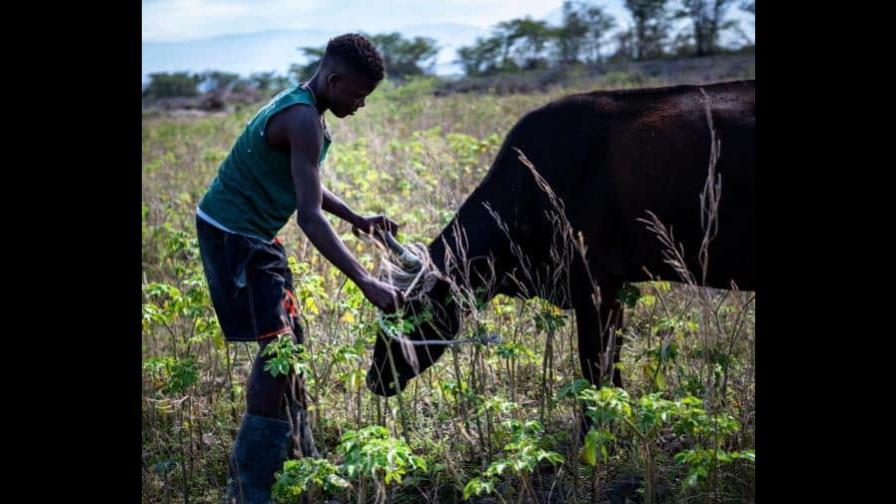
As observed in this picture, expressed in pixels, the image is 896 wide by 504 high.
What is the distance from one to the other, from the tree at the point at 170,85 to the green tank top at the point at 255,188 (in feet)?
96.5

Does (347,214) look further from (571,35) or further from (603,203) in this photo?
(571,35)

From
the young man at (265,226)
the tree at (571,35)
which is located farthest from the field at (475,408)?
the tree at (571,35)

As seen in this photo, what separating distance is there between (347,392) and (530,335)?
1.36 m

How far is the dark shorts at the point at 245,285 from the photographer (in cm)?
367

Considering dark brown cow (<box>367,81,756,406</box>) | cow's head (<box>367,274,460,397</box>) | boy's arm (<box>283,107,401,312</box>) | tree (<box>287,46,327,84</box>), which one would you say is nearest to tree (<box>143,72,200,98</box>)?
tree (<box>287,46,327,84</box>)

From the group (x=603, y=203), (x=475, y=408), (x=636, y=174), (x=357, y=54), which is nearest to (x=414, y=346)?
(x=475, y=408)

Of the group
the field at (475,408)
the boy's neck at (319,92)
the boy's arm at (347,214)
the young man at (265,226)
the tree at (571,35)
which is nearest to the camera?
the field at (475,408)

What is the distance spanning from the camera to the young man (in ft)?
11.6

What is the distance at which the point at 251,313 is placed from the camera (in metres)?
3.67

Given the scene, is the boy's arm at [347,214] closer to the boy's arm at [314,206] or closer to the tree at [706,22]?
the boy's arm at [314,206]

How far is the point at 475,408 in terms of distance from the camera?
3930 mm

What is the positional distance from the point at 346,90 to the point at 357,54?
0.51ft
